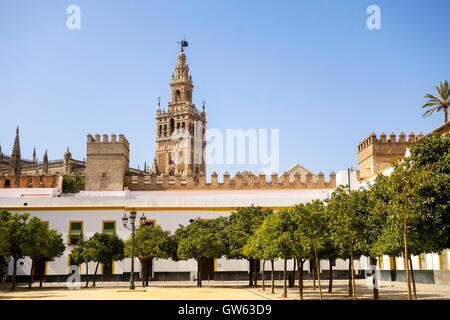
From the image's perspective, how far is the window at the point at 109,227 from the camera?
3388cm

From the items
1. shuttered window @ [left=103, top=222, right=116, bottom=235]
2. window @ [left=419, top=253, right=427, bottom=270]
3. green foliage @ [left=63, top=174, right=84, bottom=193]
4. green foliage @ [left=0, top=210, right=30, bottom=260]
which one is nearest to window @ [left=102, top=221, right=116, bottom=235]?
shuttered window @ [left=103, top=222, right=116, bottom=235]

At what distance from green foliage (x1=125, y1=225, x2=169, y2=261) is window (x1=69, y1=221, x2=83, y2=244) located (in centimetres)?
804

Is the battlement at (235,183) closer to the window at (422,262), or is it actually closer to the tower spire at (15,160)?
the window at (422,262)

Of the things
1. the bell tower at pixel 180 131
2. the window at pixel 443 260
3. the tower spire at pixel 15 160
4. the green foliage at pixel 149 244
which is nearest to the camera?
the window at pixel 443 260

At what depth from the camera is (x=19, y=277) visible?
33375mm

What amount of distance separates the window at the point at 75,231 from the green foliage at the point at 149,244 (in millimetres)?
8039

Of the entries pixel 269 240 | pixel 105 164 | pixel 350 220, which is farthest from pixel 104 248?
pixel 350 220

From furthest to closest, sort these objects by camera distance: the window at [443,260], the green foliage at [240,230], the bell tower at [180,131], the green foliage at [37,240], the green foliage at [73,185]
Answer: the bell tower at [180,131]
the green foliage at [73,185]
the green foliage at [240,230]
the green foliage at [37,240]
the window at [443,260]

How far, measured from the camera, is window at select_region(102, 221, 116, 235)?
33875 millimetres

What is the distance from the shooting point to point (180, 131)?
92938 millimetres

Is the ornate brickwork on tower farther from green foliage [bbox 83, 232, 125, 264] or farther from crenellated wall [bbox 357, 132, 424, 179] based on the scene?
crenellated wall [bbox 357, 132, 424, 179]

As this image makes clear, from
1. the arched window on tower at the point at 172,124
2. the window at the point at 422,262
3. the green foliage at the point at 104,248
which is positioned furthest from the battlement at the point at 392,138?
the arched window on tower at the point at 172,124
